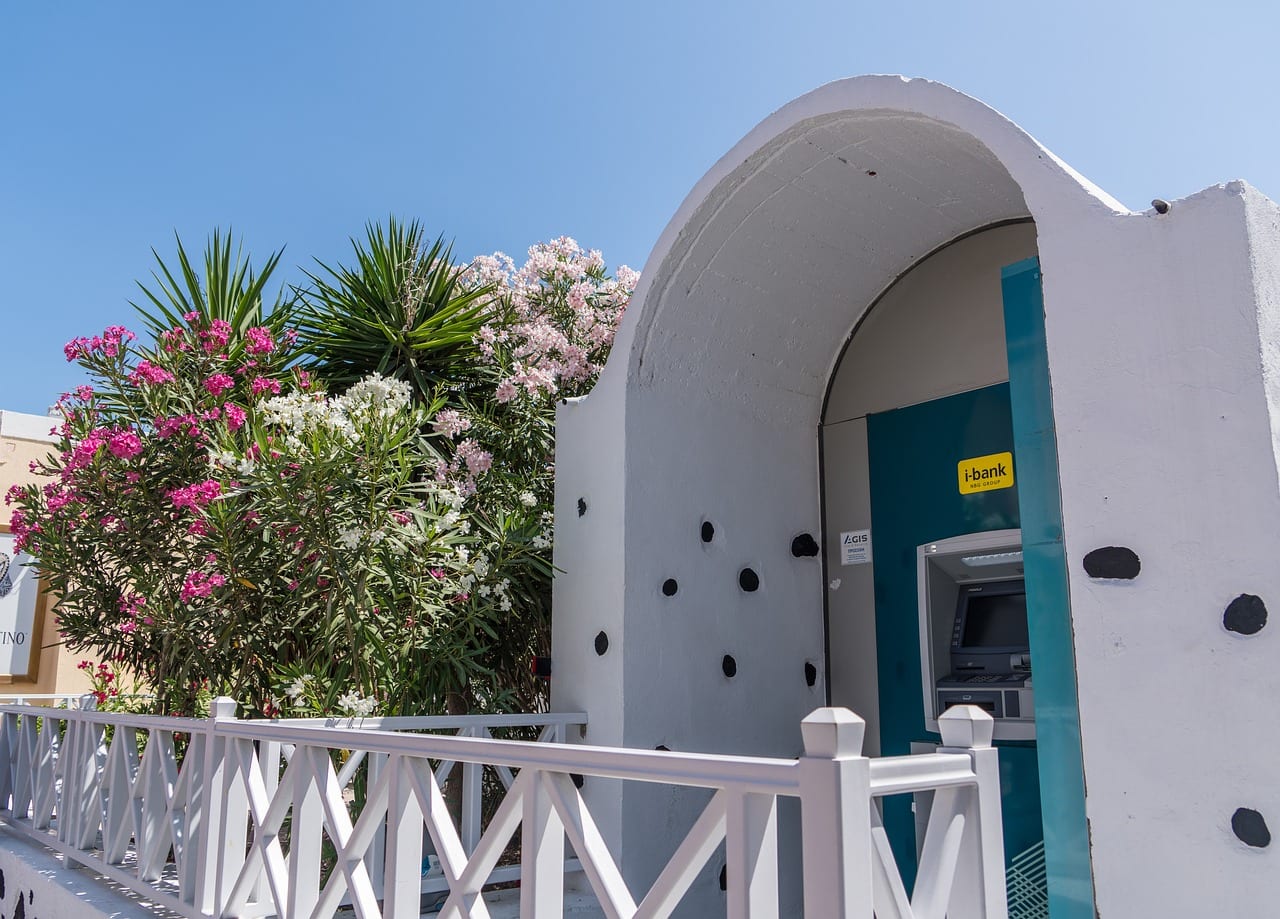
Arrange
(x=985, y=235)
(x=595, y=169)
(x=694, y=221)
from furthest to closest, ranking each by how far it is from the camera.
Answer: (x=595, y=169)
(x=985, y=235)
(x=694, y=221)

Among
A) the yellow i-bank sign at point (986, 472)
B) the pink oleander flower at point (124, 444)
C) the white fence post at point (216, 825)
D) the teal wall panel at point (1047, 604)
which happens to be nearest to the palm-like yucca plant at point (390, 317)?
the pink oleander flower at point (124, 444)

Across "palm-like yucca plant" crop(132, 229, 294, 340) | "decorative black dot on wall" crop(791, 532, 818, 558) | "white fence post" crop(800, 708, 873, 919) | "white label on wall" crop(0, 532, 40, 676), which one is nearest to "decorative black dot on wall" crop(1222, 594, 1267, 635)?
"white fence post" crop(800, 708, 873, 919)

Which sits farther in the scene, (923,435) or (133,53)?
(133,53)

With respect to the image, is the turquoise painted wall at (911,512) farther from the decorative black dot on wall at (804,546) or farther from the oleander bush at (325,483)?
the oleander bush at (325,483)

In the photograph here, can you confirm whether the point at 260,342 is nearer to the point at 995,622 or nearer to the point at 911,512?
the point at 911,512

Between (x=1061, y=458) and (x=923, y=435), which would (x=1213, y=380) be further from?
(x=923, y=435)

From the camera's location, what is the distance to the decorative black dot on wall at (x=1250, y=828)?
8.70 ft

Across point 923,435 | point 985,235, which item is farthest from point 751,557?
point 985,235

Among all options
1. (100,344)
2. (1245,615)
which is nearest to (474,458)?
(100,344)

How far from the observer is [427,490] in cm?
504

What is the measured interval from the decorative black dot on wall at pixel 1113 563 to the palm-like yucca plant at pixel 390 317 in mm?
4438

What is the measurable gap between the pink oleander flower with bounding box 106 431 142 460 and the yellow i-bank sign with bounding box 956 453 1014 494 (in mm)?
4533

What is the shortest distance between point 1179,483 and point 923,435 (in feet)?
7.49

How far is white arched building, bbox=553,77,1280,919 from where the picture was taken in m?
2.86
